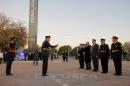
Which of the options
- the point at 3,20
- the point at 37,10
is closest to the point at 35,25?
the point at 37,10

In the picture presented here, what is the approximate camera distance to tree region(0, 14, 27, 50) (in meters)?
85.1

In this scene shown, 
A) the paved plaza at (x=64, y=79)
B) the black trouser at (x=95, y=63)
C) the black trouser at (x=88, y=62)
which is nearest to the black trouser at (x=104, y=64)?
the black trouser at (x=95, y=63)

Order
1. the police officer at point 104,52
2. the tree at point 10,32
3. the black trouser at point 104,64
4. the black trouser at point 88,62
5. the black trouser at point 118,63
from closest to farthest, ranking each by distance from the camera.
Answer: the black trouser at point 118,63 → the black trouser at point 104,64 → the police officer at point 104,52 → the black trouser at point 88,62 → the tree at point 10,32

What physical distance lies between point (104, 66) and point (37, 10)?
63.9 meters

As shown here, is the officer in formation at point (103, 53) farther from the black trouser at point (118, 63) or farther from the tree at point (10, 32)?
the tree at point (10, 32)

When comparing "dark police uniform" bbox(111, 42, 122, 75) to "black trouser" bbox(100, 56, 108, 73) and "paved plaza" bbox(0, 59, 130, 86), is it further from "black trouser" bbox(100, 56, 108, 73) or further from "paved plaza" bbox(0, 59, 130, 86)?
"black trouser" bbox(100, 56, 108, 73)

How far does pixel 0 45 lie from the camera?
8606 centimetres

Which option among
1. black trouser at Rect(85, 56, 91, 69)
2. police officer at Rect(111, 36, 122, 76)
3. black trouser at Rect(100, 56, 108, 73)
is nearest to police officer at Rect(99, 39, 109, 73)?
black trouser at Rect(100, 56, 108, 73)

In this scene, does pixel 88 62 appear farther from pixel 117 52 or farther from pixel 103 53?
pixel 117 52

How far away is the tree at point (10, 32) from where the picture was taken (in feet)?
279

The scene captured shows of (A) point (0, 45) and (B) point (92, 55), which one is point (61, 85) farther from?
(A) point (0, 45)

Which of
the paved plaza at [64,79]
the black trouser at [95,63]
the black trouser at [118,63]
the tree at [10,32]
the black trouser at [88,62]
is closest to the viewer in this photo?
the paved plaza at [64,79]

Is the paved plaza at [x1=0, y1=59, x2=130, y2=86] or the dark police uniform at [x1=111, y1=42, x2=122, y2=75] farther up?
the dark police uniform at [x1=111, y1=42, x2=122, y2=75]

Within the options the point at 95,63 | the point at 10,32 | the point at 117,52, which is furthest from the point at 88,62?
the point at 10,32
